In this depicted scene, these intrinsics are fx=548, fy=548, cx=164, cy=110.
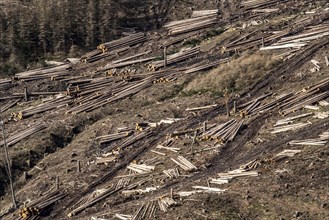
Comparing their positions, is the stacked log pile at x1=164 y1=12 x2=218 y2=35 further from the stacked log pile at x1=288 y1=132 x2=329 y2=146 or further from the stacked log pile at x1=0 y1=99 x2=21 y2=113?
the stacked log pile at x1=288 y1=132 x2=329 y2=146

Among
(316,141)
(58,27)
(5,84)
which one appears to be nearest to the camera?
(316,141)

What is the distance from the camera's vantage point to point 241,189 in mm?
28344

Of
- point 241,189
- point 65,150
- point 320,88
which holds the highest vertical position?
point 320,88

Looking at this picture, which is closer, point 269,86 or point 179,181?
point 179,181

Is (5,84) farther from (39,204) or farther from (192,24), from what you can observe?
(192,24)

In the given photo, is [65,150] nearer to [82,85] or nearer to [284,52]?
[82,85]

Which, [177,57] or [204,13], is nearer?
[177,57]

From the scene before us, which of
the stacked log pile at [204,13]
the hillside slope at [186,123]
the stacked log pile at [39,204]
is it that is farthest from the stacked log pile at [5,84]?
the stacked log pile at [204,13]

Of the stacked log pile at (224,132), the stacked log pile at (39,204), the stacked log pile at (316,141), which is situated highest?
the stacked log pile at (316,141)

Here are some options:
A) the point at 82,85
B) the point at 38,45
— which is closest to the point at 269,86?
the point at 82,85

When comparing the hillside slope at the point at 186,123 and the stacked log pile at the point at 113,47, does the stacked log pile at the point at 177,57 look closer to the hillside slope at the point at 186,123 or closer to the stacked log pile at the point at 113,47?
the hillside slope at the point at 186,123

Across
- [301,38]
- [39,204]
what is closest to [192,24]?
[301,38]

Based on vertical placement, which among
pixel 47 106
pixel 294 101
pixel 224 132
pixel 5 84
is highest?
pixel 294 101

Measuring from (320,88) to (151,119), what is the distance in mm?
11560
